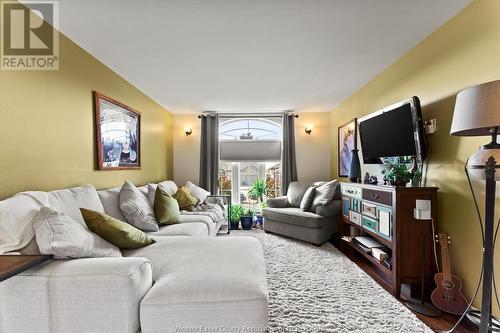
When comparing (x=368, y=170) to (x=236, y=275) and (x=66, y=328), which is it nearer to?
(x=236, y=275)

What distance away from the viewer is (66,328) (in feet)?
3.96

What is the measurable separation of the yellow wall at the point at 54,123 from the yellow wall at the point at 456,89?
134 inches

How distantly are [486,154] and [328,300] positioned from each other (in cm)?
158

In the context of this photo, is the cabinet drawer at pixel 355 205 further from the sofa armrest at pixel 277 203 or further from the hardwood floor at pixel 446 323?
the sofa armrest at pixel 277 203

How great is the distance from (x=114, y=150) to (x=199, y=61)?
1.54 m

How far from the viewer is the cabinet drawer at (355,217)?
296cm

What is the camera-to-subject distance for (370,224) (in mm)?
2670

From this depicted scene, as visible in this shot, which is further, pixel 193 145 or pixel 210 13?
pixel 193 145

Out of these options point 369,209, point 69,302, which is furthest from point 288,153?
point 69,302

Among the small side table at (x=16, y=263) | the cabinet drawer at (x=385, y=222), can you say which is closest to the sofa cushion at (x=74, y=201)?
the small side table at (x=16, y=263)

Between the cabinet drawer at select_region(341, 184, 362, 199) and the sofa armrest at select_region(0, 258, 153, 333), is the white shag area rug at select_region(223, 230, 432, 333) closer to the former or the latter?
the cabinet drawer at select_region(341, 184, 362, 199)

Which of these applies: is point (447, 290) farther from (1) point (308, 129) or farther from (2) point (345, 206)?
(1) point (308, 129)

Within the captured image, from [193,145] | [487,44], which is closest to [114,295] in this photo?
[487,44]

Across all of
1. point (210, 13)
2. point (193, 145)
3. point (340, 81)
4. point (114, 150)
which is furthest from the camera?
point (193, 145)
